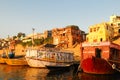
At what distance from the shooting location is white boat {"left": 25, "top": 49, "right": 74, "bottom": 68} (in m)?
47.9

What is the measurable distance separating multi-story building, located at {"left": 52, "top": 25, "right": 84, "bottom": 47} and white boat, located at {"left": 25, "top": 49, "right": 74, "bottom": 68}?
23675mm

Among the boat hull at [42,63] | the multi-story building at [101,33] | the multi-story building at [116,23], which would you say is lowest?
the boat hull at [42,63]

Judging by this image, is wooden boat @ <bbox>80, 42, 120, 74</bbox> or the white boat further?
the white boat

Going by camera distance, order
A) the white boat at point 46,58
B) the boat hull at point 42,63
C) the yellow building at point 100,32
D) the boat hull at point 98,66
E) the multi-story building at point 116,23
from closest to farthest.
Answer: the boat hull at point 98,66
the boat hull at point 42,63
the white boat at point 46,58
the yellow building at point 100,32
the multi-story building at point 116,23

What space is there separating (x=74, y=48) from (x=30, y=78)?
3541 cm

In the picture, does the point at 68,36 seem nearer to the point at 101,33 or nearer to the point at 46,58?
the point at 101,33

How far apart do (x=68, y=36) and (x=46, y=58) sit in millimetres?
27540

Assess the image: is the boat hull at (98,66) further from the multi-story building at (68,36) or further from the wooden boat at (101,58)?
the multi-story building at (68,36)

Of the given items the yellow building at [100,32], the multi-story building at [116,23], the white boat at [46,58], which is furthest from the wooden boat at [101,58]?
the multi-story building at [116,23]

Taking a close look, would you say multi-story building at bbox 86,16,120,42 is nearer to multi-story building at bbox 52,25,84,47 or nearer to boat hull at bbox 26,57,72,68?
multi-story building at bbox 52,25,84,47

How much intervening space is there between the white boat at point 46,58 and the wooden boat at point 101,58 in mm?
8995

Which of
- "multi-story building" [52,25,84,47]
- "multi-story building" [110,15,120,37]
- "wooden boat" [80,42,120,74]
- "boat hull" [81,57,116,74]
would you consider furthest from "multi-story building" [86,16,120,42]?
"boat hull" [81,57,116,74]

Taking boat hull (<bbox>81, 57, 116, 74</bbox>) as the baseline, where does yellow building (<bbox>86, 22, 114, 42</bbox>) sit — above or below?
above

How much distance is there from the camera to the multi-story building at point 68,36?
74.4 meters
